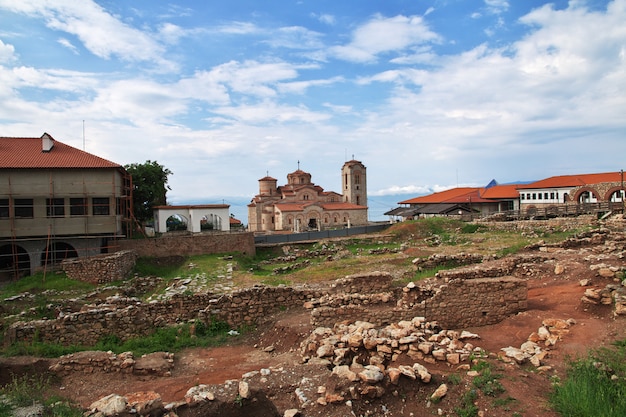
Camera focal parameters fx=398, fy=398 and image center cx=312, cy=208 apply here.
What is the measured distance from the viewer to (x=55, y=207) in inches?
928

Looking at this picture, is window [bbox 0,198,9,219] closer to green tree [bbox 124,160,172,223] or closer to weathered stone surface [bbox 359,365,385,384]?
green tree [bbox 124,160,172,223]

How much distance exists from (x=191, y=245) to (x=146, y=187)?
9998mm

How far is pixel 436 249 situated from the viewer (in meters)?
25.7

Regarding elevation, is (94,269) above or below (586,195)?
below

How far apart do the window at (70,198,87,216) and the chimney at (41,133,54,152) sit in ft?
12.7

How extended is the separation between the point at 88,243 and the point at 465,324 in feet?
72.4

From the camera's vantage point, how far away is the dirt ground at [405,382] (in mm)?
6395

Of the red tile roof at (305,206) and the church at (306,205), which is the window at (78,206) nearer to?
the church at (306,205)

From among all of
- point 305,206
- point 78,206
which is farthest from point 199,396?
point 305,206

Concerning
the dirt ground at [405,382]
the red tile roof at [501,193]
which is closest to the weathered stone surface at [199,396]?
the dirt ground at [405,382]

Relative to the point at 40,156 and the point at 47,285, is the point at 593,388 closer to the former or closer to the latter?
the point at 47,285

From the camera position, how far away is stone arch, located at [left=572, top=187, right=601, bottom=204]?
41344 mm

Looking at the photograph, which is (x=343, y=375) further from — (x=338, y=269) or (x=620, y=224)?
(x=620, y=224)

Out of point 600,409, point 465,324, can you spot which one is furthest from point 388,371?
point 465,324
